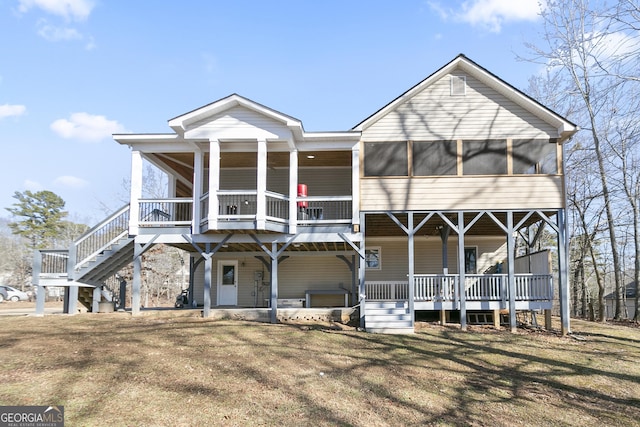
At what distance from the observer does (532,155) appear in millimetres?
14984

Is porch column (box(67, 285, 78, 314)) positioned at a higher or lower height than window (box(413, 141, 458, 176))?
lower

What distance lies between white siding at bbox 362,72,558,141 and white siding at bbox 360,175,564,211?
1.47 metres

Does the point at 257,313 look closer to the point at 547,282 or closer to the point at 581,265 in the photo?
the point at 547,282

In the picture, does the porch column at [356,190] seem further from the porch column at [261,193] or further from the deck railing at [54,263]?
the deck railing at [54,263]

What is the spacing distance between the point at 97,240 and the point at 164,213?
2310 mm

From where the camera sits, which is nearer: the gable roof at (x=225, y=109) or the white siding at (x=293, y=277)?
the gable roof at (x=225, y=109)

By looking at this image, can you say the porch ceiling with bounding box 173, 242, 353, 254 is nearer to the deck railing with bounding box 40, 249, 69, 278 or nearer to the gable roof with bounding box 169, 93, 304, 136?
the deck railing with bounding box 40, 249, 69, 278

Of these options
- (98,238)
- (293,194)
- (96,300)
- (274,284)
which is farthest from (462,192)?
(96,300)

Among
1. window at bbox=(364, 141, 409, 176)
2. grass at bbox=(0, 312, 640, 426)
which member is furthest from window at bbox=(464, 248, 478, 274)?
window at bbox=(364, 141, 409, 176)

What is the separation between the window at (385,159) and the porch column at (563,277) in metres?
5.11

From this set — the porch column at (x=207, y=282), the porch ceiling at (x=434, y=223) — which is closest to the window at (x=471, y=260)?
the porch ceiling at (x=434, y=223)

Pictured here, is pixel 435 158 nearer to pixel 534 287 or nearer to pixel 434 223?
pixel 434 223

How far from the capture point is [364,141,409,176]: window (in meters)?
15.1

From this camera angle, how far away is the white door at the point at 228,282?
18328mm
